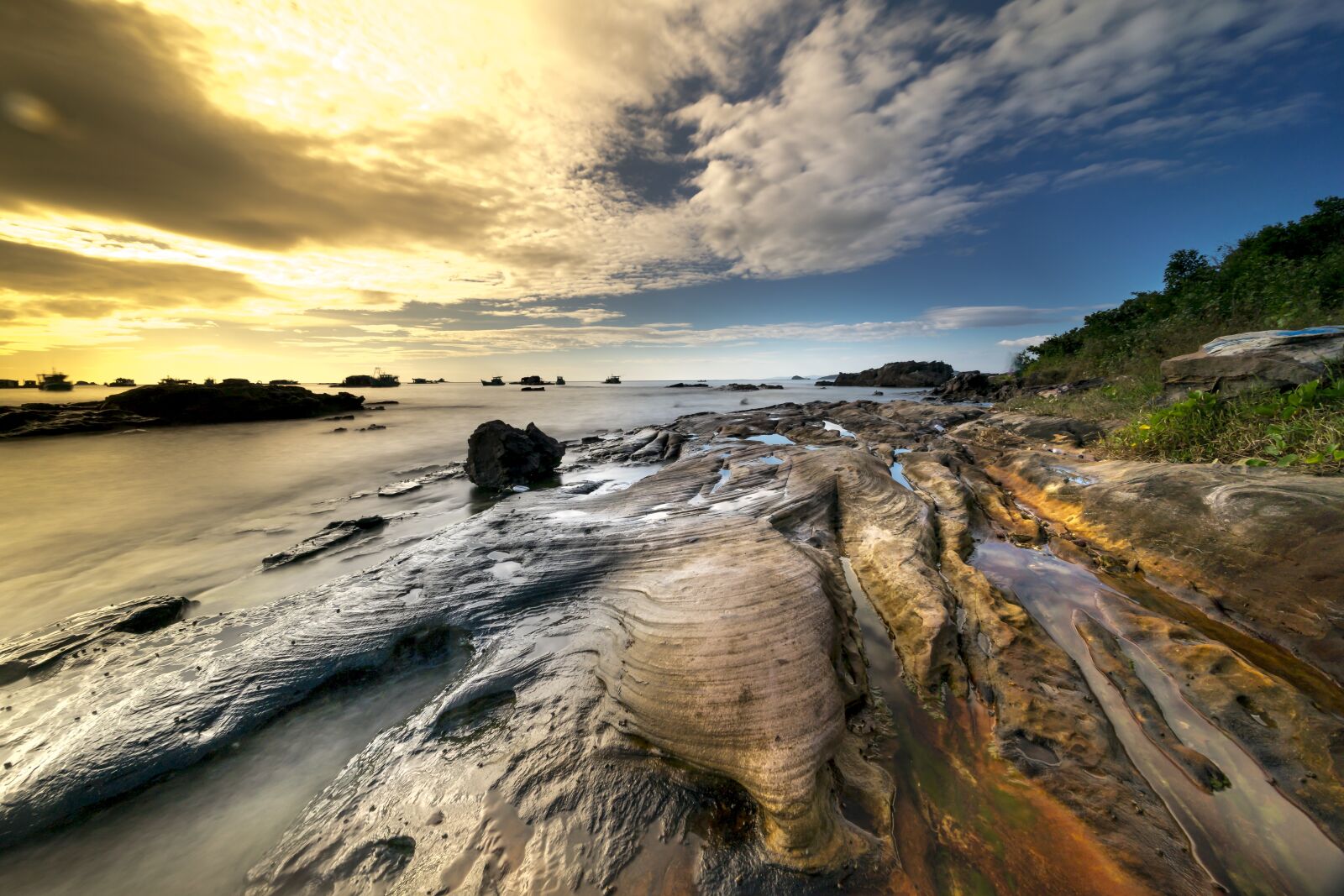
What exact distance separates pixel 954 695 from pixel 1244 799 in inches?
49.4

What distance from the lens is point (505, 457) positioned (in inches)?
369

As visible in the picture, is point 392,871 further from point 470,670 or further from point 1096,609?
point 1096,609

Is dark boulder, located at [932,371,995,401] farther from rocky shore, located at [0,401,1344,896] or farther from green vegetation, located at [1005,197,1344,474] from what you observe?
rocky shore, located at [0,401,1344,896]

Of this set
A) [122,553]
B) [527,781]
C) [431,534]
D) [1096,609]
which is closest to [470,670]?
[527,781]

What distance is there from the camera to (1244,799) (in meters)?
2.14

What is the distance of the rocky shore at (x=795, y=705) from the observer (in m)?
1.96

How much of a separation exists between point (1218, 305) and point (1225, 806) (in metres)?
22.7

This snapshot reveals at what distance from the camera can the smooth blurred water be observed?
499 cm

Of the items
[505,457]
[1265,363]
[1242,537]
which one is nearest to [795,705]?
[1242,537]

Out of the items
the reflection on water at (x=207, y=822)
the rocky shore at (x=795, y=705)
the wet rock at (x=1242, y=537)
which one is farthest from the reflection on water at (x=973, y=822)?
the reflection on water at (x=207, y=822)

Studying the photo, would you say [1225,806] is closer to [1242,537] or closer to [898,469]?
[1242,537]

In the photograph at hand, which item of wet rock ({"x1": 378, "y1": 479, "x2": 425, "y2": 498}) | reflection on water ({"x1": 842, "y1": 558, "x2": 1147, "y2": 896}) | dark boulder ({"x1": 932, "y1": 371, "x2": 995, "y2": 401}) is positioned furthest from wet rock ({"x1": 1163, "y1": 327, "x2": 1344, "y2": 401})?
dark boulder ({"x1": 932, "y1": 371, "x2": 995, "y2": 401})

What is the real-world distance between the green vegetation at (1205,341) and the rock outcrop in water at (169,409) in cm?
3356

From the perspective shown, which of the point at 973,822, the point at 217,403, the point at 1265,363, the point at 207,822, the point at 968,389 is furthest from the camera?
the point at 968,389
